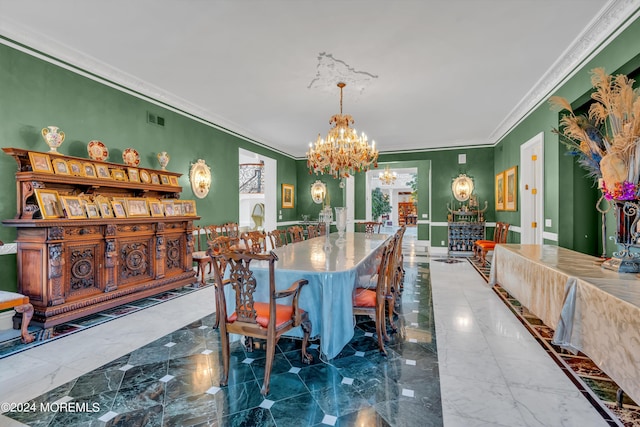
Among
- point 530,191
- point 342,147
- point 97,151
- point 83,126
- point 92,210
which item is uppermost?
point 83,126

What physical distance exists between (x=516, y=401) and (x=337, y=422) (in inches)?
46.2

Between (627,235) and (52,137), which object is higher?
(52,137)

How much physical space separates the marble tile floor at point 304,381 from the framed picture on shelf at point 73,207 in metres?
1.23

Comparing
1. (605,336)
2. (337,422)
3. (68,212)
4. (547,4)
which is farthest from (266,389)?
(547,4)

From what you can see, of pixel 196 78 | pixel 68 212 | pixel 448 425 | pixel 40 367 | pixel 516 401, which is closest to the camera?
pixel 448 425

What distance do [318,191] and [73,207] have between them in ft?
22.8

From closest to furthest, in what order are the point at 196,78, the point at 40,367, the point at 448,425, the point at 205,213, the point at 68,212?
the point at 448,425
the point at 40,367
the point at 68,212
the point at 196,78
the point at 205,213

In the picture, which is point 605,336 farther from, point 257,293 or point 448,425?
point 257,293

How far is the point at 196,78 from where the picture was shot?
167 inches

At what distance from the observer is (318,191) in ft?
31.7

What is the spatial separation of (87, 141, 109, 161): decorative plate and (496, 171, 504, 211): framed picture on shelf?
7.83 m

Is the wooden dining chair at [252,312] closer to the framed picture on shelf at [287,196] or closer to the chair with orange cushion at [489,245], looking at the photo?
the chair with orange cushion at [489,245]

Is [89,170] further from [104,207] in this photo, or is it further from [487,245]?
[487,245]

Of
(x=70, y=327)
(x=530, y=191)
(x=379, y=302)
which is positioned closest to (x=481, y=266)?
(x=530, y=191)
